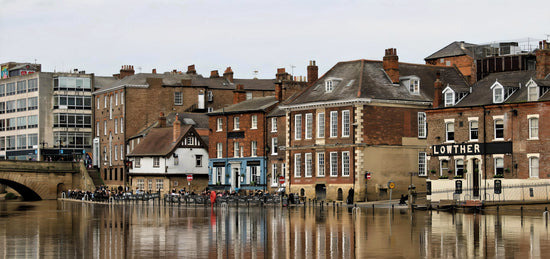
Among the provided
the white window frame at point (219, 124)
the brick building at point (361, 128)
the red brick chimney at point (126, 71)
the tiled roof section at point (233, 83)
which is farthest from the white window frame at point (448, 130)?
the red brick chimney at point (126, 71)

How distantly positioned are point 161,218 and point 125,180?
56.6 meters

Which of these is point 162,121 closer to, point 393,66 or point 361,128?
point 393,66

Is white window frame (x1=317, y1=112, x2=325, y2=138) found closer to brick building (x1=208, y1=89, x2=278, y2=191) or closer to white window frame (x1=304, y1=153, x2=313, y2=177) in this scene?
white window frame (x1=304, y1=153, x2=313, y2=177)

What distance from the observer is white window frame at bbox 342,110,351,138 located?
3250 inches

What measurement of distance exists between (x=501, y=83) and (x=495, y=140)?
4364mm

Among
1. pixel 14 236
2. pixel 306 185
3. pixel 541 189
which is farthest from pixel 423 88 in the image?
pixel 14 236

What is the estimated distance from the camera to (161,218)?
211 ft

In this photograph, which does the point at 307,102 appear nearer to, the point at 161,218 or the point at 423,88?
the point at 423,88

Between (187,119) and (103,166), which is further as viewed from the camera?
(103,166)

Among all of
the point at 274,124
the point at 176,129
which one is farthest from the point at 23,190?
the point at 274,124

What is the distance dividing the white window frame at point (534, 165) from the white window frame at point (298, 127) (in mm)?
24619

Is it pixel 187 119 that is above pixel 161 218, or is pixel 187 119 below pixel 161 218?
above

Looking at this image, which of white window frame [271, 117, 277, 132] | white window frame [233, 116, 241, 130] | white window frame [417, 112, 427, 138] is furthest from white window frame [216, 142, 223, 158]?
white window frame [417, 112, 427, 138]

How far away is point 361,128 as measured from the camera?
81250 millimetres
